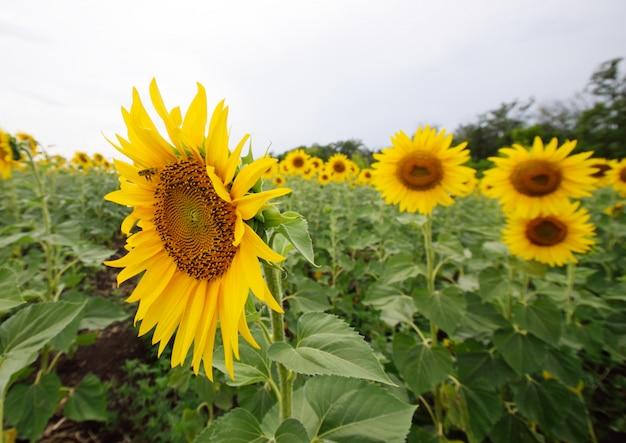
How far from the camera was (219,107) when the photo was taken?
0.82m

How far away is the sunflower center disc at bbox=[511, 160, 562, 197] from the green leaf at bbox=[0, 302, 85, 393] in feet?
10.1

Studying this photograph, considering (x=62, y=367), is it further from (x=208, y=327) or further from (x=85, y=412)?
(x=208, y=327)

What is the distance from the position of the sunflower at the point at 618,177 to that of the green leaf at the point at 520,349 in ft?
14.0

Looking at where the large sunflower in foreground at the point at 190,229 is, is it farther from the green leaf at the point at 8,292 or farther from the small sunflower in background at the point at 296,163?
the small sunflower in background at the point at 296,163

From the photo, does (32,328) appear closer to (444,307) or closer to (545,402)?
(444,307)

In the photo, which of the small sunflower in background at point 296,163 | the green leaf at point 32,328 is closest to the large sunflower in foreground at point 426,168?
the green leaf at point 32,328

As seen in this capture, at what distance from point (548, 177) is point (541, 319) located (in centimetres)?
123

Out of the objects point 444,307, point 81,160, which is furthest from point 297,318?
point 81,160

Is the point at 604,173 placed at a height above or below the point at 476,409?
above

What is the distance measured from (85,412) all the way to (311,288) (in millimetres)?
1779

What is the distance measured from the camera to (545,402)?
6.89ft

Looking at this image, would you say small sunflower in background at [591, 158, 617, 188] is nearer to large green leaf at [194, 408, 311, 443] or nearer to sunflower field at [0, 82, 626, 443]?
sunflower field at [0, 82, 626, 443]

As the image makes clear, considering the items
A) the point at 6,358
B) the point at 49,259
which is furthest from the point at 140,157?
the point at 49,259

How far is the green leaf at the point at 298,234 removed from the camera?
792mm
